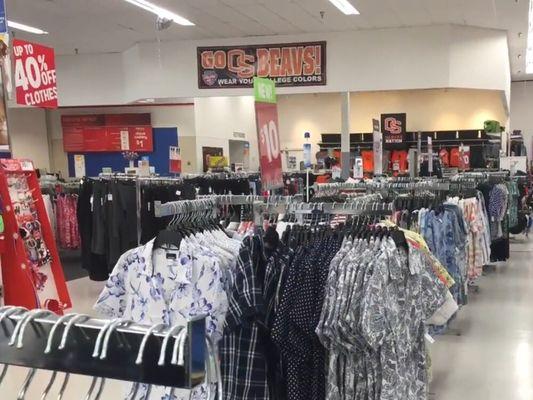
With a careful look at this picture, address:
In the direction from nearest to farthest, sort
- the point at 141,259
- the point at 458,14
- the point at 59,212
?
the point at 141,259, the point at 59,212, the point at 458,14

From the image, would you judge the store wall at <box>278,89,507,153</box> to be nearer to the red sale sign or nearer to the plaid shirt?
the red sale sign

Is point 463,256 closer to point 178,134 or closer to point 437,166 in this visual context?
point 437,166

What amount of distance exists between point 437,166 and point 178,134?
6383 millimetres

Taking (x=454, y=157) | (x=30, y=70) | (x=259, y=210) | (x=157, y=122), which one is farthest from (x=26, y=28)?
(x=454, y=157)

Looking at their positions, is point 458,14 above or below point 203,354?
above

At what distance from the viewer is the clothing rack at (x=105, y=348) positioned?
0.80 meters

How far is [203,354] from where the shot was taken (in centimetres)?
81

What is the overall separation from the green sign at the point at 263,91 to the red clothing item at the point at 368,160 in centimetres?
910

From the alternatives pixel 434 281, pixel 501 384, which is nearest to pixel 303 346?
pixel 434 281

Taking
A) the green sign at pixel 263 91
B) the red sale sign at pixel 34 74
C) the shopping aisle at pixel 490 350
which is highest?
the red sale sign at pixel 34 74

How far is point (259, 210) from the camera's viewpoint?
3.21m

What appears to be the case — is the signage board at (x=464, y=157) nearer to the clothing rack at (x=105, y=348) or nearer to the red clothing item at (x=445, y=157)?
the red clothing item at (x=445, y=157)

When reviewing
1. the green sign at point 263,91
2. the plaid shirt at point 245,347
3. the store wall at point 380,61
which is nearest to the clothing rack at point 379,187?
the green sign at point 263,91

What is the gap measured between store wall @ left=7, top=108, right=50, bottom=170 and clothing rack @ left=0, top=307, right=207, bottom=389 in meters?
14.2
